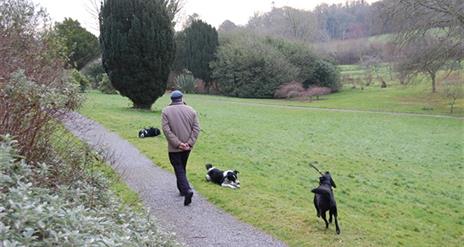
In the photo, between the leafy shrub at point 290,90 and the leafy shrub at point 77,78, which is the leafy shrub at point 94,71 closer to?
the leafy shrub at point 290,90

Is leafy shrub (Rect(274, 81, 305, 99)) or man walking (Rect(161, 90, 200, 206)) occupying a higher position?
man walking (Rect(161, 90, 200, 206))

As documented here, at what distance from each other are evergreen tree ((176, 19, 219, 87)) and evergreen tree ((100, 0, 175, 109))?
1140 inches

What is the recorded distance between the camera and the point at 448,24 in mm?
27156

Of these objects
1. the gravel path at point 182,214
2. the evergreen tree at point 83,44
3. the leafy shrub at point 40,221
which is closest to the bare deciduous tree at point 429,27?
the gravel path at point 182,214

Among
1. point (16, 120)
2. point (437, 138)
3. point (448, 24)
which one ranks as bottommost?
point (437, 138)

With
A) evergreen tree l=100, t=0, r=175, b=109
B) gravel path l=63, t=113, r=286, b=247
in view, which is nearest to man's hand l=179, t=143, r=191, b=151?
gravel path l=63, t=113, r=286, b=247

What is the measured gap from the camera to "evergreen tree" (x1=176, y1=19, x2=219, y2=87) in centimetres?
5141

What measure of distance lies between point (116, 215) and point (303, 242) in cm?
283

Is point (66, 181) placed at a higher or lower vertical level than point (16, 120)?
Result: lower

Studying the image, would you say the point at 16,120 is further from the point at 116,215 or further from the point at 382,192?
→ the point at 382,192

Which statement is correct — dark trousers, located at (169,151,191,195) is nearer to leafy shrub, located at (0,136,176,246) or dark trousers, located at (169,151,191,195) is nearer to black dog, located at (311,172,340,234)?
black dog, located at (311,172,340,234)

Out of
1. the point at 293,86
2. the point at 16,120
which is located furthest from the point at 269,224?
the point at 293,86

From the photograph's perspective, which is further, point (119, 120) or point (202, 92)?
point (202, 92)

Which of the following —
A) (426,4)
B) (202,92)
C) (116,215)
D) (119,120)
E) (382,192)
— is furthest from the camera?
(202,92)
